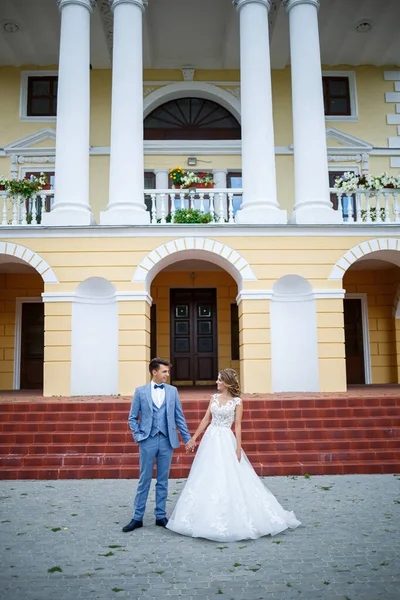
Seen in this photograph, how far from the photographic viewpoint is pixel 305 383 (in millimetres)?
13234

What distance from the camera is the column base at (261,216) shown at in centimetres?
1336

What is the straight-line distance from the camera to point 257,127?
1359 cm

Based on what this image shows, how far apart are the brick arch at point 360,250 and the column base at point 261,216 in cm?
171

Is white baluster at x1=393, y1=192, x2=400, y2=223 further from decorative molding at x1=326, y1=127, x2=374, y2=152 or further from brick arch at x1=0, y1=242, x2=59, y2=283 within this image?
brick arch at x1=0, y1=242, x2=59, y2=283

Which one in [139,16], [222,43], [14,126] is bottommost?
[14,126]

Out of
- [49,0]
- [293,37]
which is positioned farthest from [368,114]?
[49,0]

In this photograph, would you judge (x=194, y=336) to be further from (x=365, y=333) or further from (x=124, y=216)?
(x=124, y=216)

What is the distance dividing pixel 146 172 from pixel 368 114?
7582mm

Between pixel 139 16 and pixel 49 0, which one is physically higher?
pixel 49 0

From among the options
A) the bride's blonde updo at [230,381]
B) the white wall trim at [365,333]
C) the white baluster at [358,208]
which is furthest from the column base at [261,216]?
the bride's blonde updo at [230,381]

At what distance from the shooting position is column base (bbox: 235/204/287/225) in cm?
1336

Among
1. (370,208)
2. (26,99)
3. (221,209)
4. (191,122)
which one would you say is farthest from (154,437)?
(26,99)

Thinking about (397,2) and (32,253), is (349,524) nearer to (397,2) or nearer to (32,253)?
(32,253)

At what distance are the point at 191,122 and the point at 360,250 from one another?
7.92m
